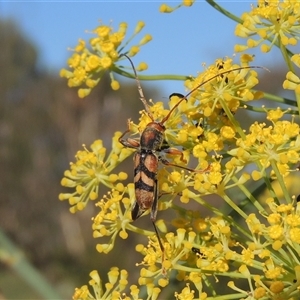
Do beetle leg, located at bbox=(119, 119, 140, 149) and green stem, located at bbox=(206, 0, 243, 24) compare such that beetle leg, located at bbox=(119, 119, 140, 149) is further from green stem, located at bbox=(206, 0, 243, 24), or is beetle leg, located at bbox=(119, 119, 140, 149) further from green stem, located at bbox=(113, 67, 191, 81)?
green stem, located at bbox=(206, 0, 243, 24)

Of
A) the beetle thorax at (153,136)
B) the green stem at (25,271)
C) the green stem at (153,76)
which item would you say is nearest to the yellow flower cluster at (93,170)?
the beetle thorax at (153,136)

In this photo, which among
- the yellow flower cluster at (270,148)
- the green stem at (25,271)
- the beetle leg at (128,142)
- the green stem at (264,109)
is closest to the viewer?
the yellow flower cluster at (270,148)

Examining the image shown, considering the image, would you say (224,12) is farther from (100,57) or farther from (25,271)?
(25,271)

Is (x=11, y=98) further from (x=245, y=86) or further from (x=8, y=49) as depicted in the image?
(x=245, y=86)

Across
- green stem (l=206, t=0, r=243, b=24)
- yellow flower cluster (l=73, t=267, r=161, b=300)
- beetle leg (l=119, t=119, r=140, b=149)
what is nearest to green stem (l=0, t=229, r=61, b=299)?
yellow flower cluster (l=73, t=267, r=161, b=300)

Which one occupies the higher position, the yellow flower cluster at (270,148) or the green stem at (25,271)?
the green stem at (25,271)

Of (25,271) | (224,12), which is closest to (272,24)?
(224,12)

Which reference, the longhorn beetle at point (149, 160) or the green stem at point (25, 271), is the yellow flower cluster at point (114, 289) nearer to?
the longhorn beetle at point (149, 160)
